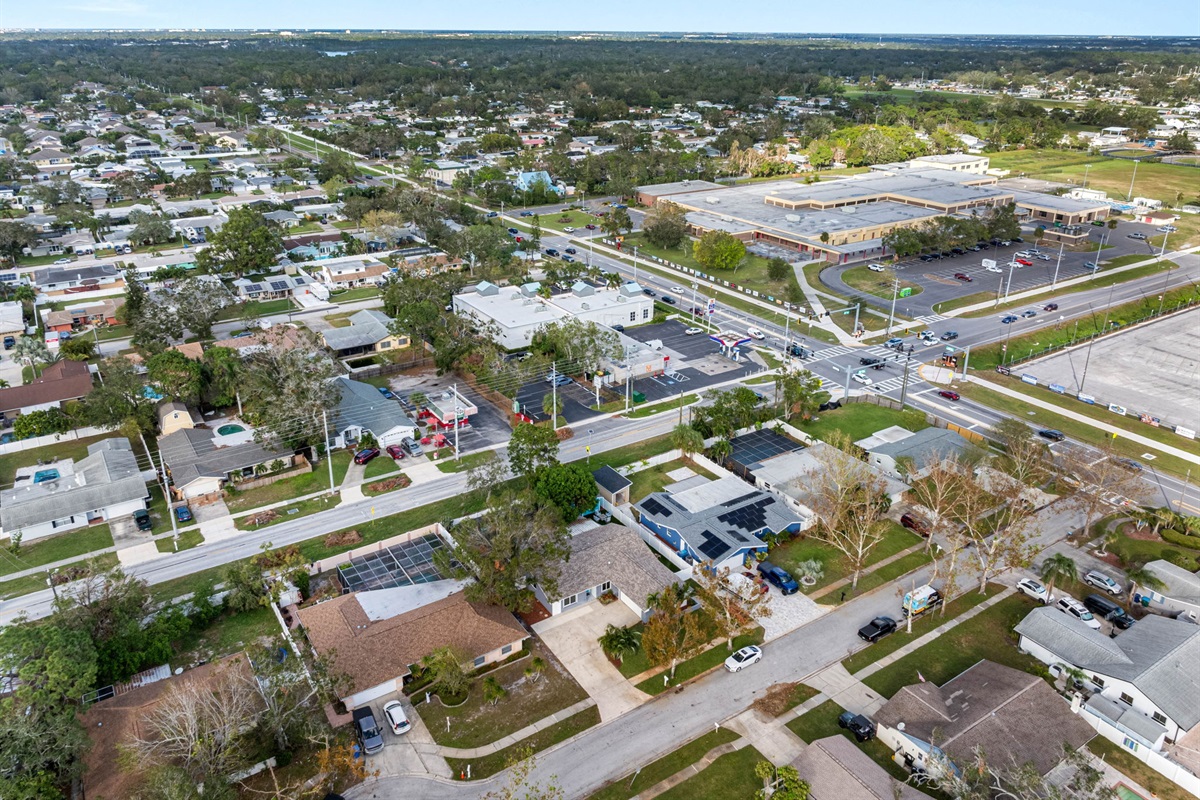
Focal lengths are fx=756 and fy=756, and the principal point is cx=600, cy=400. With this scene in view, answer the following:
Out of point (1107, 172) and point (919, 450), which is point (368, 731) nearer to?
point (919, 450)

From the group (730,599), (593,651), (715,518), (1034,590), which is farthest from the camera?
(715,518)

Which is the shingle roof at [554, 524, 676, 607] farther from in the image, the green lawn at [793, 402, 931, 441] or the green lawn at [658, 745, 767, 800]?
the green lawn at [793, 402, 931, 441]

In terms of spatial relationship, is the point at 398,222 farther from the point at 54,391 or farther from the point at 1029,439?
the point at 1029,439

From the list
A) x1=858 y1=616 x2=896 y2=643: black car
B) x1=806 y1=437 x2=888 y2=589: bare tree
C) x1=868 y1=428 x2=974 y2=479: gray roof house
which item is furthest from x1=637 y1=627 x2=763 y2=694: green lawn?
x1=868 y1=428 x2=974 y2=479: gray roof house

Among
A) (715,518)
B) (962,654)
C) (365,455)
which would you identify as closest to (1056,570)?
(962,654)

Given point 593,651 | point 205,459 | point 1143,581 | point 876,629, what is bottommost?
point 593,651

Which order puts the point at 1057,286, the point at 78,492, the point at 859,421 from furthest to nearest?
the point at 1057,286
the point at 859,421
the point at 78,492
